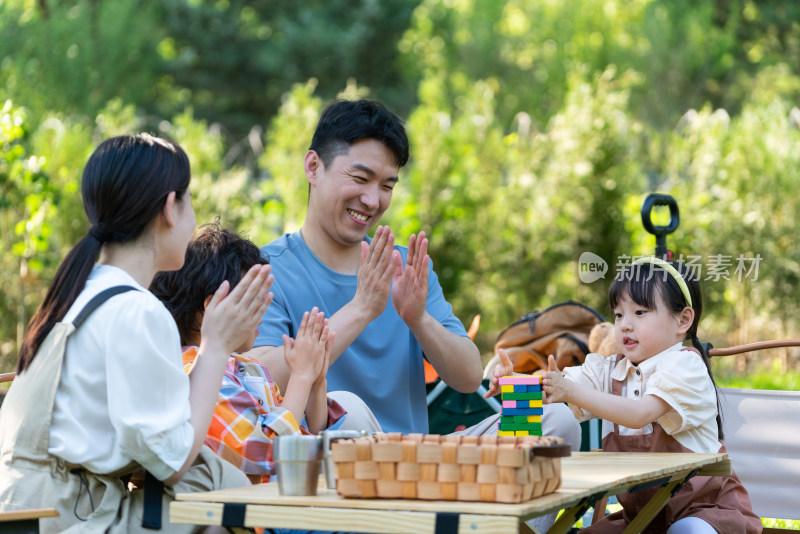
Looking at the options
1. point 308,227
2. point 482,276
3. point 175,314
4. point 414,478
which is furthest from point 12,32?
point 414,478

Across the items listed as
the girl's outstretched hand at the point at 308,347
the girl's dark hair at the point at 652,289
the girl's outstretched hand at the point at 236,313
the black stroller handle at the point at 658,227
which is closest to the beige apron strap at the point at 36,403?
the girl's outstretched hand at the point at 236,313

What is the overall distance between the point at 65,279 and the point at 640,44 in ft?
47.5

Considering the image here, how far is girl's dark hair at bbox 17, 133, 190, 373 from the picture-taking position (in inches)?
82.4

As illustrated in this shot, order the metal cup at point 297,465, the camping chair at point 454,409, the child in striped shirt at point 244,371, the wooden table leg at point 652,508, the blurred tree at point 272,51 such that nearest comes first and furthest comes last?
the metal cup at point 297,465, the child in striped shirt at point 244,371, the wooden table leg at point 652,508, the camping chair at point 454,409, the blurred tree at point 272,51

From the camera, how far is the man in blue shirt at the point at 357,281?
3.36m

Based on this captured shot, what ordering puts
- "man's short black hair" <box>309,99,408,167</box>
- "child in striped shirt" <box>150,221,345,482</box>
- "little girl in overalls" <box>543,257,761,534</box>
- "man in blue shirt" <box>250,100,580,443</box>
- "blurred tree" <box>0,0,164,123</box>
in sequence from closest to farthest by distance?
"child in striped shirt" <box>150,221,345,482</box> → "little girl in overalls" <box>543,257,761,534</box> → "man in blue shirt" <box>250,100,580,443</box> → "man's short black hair" <box>309,99,408,167</box> → "blurred tree" <box>0,0,164,123</box>

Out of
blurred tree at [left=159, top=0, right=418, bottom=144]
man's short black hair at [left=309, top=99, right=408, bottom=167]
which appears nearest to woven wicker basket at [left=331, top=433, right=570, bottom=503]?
man's short black hair at [left=309, top=99, right=408, bottom=167]

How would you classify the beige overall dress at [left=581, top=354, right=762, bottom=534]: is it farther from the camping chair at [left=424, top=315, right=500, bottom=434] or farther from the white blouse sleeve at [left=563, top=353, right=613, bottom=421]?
the camping chair at [left=424, top=315, right=500, bottom=434]

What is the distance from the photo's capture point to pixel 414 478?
5.90ft

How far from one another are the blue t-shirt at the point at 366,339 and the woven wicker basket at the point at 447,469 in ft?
4.88

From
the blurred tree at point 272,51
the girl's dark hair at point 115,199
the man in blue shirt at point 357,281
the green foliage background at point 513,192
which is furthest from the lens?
the blurred tree at point 272,51

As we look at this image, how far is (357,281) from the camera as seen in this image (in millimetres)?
3273

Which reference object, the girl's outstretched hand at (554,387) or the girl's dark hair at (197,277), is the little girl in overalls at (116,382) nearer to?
the girl's dark hair at (197,277)

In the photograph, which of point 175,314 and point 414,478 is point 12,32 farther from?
point 414,478
